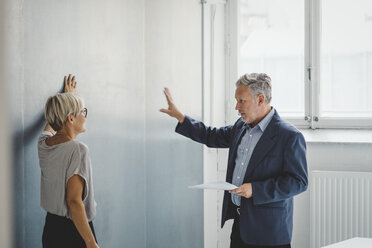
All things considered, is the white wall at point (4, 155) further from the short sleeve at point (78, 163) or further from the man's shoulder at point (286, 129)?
the man's shoulder at point (286, 129)

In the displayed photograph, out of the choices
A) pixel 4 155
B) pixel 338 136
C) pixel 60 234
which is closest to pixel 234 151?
pixel 60 234

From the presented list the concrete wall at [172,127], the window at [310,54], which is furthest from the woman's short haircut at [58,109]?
the window at [310,54]

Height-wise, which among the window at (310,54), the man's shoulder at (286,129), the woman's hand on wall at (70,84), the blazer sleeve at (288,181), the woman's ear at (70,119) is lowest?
the blazer sleeve at (288,181)

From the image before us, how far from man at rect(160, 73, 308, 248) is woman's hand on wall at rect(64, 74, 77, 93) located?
0.80 meters

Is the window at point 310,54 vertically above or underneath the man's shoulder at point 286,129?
above

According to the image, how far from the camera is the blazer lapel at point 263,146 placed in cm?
214

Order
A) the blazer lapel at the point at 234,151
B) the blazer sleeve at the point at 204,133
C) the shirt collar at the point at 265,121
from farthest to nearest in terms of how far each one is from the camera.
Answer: the blazer sleeve at the point at 204,133, the blazer lapel at the point at 234,151, the shirt collar at the point at 265,121

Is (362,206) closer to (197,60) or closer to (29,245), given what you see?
(197,60)

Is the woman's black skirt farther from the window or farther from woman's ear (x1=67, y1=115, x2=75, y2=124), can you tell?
the window

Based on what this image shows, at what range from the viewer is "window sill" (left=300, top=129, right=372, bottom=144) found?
332cm

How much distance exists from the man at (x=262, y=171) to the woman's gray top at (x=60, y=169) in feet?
2.38

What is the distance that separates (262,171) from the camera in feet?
7.04

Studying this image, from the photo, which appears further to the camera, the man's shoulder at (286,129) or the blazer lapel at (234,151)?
the blazer lapel at (234,151)

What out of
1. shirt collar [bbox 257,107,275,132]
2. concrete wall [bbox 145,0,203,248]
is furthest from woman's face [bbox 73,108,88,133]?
concrete wall [bbox 145,0,203,248]
